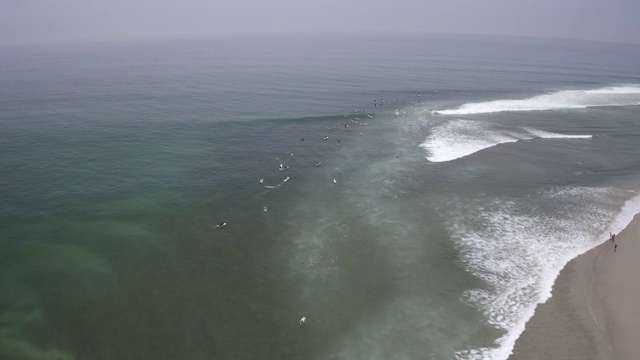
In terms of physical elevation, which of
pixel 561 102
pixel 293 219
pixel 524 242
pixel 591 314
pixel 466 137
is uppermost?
pixel 561 102

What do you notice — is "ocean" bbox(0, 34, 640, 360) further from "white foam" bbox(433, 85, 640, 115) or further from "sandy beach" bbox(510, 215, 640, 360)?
"white foam" bbox(433, 85, 640, 115)

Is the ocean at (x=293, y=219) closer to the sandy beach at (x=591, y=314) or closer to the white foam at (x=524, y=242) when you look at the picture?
the white foam at (x=524, y=242)

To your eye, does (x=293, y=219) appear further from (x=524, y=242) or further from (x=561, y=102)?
(x=561, y=102)

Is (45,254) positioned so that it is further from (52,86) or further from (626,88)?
(626,88)

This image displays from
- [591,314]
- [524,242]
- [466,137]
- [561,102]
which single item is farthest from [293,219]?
[561,102]

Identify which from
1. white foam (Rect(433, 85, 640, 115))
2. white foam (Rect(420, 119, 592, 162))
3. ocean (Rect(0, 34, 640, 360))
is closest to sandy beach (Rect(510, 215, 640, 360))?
ocean (Rect(0, 34, 640, 360))

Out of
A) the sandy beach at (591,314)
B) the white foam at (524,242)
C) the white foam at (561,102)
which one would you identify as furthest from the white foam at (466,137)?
the sandy beach at (591,314)
